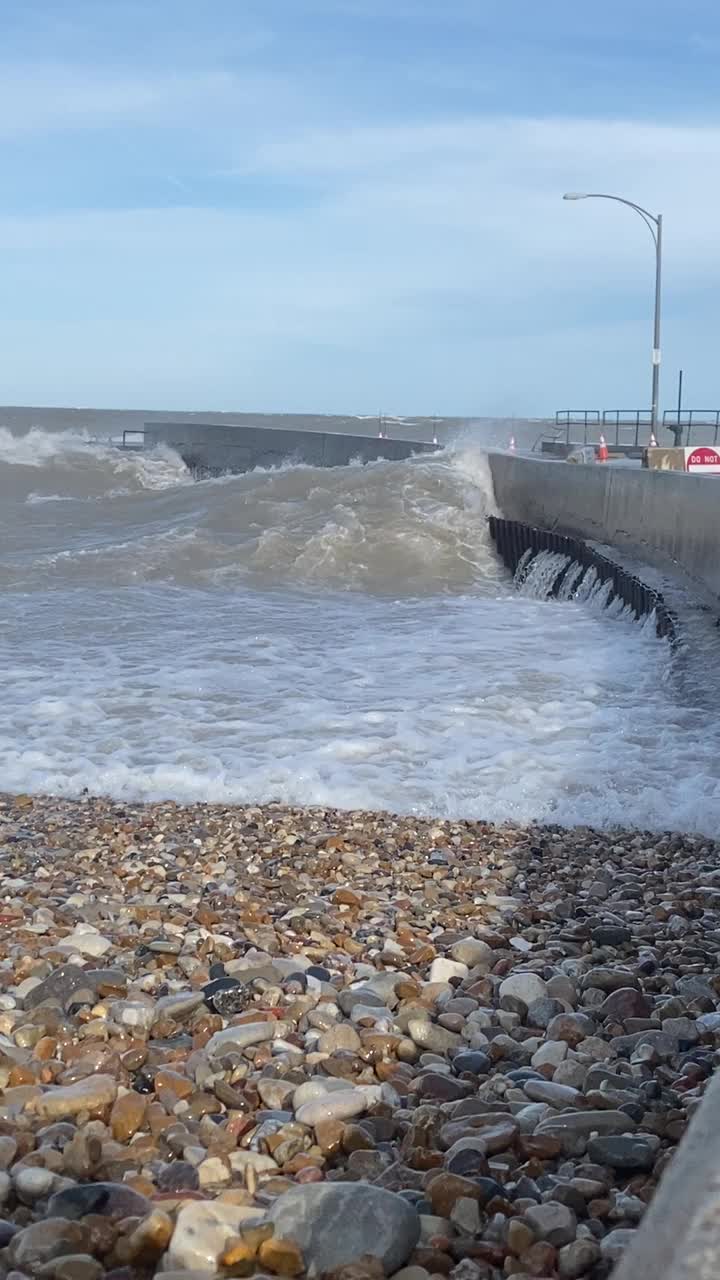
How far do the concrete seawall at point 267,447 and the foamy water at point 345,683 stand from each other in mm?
14668

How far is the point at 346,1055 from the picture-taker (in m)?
3.49

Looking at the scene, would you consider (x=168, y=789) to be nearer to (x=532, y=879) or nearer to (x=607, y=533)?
(x=532, y=879)

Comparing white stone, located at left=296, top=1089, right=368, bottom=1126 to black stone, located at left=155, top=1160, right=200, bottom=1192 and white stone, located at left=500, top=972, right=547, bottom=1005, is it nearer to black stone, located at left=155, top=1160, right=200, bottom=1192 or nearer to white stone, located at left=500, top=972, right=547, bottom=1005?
black stone, located at left=155, top=1160, right=200, bottom=1192

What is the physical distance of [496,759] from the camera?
8.21m

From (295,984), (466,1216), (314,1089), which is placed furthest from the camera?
(295,984)

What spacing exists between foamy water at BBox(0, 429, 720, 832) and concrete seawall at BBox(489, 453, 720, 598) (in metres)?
0.86

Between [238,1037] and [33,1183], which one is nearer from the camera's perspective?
[33,1183]

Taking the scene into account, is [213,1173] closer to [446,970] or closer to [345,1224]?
→ [345,1224]

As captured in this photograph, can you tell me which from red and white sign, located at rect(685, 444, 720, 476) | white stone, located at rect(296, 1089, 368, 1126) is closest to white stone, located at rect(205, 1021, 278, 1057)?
white stone, located at rect(296, 1089, 368, 1126)

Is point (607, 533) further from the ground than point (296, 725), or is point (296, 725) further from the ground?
point (607, 533)

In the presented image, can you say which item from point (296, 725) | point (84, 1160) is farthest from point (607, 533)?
point (84, 1160)

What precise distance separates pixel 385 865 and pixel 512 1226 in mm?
3434

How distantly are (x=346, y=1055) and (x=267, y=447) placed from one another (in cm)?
4518

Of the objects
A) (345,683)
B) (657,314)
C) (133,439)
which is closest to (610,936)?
(345,683)
